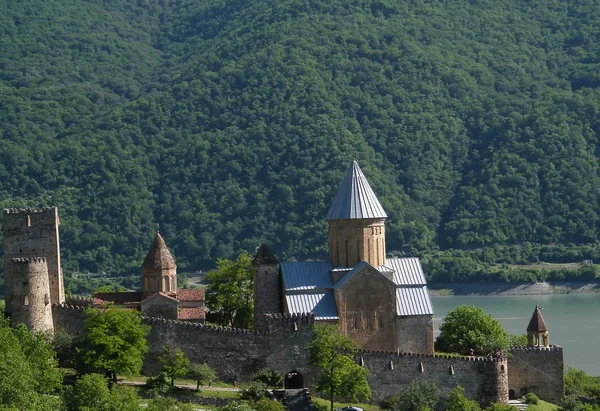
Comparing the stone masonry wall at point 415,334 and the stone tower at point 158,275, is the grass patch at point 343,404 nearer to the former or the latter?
the stone masonry wall at point 415,334

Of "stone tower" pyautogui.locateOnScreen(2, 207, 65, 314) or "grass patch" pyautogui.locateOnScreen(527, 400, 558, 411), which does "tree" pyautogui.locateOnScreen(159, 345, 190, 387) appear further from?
"grass patch" pyautogui.locateOnScreen(527, 400, 558, 411)

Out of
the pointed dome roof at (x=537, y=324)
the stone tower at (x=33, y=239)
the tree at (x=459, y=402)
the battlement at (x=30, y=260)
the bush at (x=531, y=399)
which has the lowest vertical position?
the bush at (x=531, y=399)

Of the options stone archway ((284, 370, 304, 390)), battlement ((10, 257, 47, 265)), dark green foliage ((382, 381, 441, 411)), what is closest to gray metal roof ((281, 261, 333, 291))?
stone archway ((284, 370, 304, 390))

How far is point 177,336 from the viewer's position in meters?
38.6

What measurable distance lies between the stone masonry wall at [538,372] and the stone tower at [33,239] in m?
12.8

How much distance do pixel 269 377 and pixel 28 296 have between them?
6667 millimetres

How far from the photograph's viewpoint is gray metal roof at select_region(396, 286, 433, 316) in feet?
135

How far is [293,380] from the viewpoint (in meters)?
38.9

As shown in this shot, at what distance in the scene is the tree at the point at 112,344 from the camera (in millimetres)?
37250

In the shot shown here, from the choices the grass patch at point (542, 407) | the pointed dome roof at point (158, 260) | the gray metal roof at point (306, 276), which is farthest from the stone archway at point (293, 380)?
the grass patch at point (542, 407)

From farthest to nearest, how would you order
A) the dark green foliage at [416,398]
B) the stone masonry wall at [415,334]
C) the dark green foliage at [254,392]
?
1. the stone masonry wall at [415,334]
2. the dark green foliage at [416,398]
3. the dark green foliage at [254,392]

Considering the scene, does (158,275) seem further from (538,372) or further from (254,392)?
(538,372)

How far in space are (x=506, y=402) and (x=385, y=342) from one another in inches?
154

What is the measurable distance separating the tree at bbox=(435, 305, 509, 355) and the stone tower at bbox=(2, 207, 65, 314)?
11.1 meters
